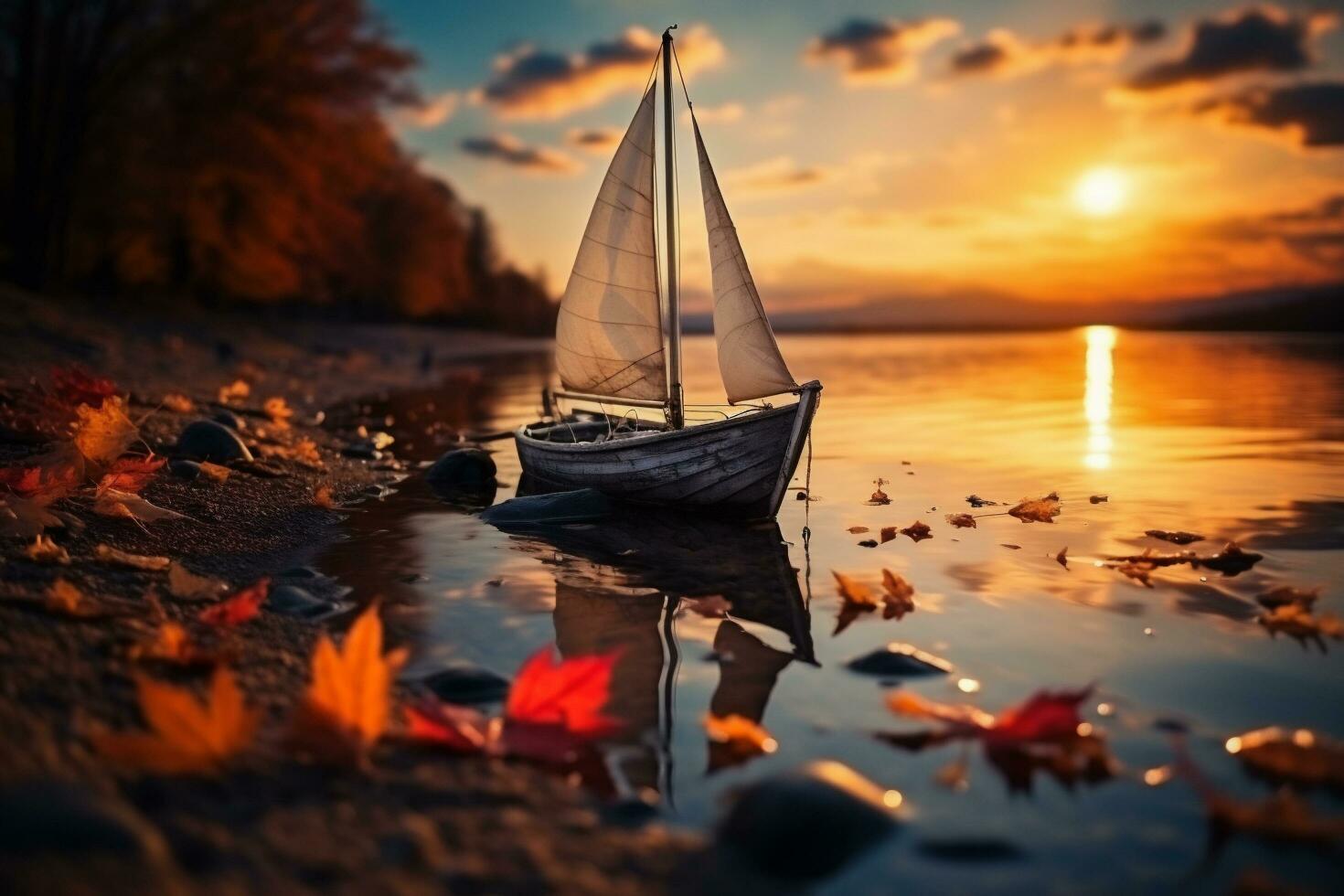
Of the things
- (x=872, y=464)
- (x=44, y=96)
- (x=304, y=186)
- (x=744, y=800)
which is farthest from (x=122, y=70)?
(x=744, y=800)

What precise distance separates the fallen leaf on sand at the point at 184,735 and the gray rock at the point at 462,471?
33.8 ft

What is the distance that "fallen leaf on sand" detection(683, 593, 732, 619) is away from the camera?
7152 millimetres

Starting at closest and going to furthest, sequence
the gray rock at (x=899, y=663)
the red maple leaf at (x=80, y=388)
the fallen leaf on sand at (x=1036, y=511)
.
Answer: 1. the gray rock at (x=899, y=663)
2. the red maple leaf at (x=80, y=388)
3. the fallen leaf on sand at (x=1036, y=511)

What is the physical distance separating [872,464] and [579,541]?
7.65 m

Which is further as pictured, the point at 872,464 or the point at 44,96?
the point at 44,96

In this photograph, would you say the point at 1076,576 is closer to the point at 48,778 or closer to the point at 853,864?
the point at 853,864

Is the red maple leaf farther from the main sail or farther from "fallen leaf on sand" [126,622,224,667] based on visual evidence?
the main sail

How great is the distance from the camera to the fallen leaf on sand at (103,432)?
307 inches

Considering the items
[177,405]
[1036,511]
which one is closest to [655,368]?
[1036,511]

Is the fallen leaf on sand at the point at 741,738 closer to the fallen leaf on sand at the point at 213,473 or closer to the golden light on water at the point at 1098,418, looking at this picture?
the fallen leaf on sand at the point at 213,473

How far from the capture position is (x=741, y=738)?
4688 mm

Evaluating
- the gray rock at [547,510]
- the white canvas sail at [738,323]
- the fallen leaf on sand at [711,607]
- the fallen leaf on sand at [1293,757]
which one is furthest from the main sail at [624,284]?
the fallen leaf on sand at [1293,757]

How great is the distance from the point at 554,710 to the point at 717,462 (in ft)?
22.2

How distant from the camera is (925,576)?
Answer: 831 centimetres
